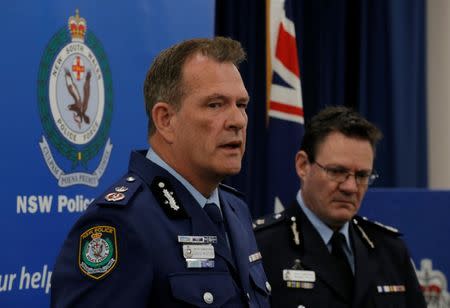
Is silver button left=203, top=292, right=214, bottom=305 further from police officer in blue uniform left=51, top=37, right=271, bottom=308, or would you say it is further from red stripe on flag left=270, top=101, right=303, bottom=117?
red stripe on flag left=270, top=101, right=303, bottom=117

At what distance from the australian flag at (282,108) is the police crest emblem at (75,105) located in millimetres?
1376

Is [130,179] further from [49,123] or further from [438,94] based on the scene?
[438,94]

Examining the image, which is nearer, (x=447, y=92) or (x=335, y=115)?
(x=335, y=115)

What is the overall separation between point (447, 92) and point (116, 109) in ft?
10.4


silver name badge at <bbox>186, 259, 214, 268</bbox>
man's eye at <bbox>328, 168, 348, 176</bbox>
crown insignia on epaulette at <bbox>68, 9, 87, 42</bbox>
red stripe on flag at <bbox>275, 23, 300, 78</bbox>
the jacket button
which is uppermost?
red stripe on flag at <bbox>275, 23, 300, 78</bbox>

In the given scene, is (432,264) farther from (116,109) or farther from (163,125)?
(163,125)

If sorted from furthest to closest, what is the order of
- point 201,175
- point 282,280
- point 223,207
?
point 282,280, point 223,207, point 201,175

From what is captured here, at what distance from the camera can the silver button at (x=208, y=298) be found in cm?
159

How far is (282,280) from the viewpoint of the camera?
2.47 m

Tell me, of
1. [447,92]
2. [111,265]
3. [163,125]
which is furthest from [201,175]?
[447,92]

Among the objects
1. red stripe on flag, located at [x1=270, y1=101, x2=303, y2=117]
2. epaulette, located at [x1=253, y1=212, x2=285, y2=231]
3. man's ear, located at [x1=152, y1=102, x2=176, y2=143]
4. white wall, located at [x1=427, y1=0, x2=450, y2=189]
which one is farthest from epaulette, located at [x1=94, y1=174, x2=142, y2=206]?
white wall, located at [x1=427, y1=0, x2=450, y2=189]

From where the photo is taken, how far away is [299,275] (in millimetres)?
2494

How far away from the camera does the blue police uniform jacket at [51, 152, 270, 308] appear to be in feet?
4.95

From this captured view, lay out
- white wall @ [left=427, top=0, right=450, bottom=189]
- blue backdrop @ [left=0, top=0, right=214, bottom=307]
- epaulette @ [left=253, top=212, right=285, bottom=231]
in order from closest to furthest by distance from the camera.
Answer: blue backdrop @ [left=0, top=0, right=214, bottom=307] → epaulette @ [left=253, top=212, right=285, bottom=231] → white wall @ [left=427, top=0, right=450, bottom=189]
